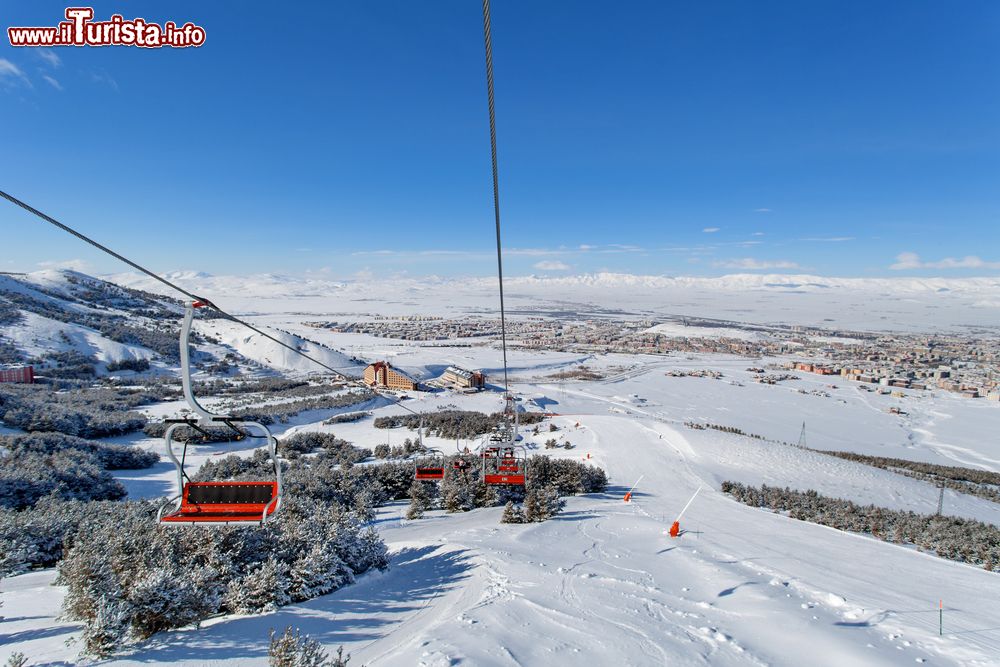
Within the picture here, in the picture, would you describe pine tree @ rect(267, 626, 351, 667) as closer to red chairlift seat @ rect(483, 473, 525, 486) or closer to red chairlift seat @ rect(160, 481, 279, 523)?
red chairlift seat @ rect(160, 481, 279, 523)

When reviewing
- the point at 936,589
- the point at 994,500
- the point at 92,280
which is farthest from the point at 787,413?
the point at 92,280

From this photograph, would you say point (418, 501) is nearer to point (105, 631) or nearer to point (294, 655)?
point (105, 631)

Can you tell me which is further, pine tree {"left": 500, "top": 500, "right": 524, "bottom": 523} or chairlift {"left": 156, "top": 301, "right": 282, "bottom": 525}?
pine tree {"left": 500, "top": 500, "right": 524, "bottom": 523}

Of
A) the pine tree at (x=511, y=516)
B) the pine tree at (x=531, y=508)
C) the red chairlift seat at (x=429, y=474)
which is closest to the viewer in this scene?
the red chairlift seat at (x=429, y=474)

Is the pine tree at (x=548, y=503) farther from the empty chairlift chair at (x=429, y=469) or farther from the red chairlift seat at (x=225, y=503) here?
the red chairlift seat at (x=225, y=503)

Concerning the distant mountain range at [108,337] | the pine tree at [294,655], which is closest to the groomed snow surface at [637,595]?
the pine tree at [294,655]

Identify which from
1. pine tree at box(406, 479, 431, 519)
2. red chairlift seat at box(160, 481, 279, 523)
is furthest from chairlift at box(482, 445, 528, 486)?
red chairlift seat at box(160, 481, 279, 523)

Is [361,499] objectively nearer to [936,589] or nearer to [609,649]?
[609,649]

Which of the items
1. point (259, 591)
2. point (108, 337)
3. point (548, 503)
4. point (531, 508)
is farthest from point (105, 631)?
point (108, 337)
